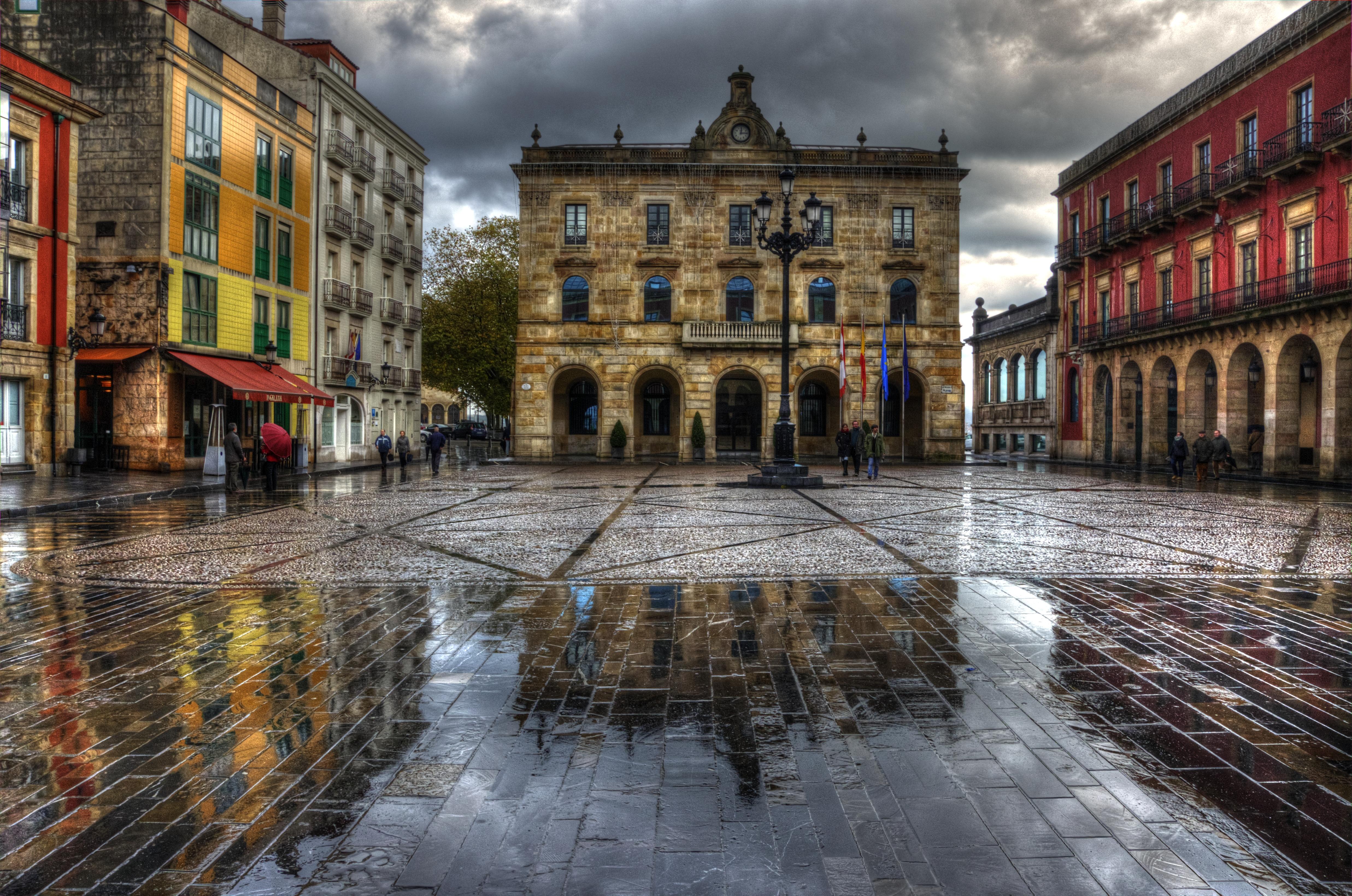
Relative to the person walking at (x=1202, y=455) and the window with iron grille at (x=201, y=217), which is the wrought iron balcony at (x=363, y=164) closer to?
the window with iron grille at (x=201, y=217)

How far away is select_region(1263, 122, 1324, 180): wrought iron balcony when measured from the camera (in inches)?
904

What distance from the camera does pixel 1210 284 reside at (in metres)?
28.6

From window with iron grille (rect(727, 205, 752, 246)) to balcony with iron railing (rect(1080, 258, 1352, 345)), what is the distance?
1541cm

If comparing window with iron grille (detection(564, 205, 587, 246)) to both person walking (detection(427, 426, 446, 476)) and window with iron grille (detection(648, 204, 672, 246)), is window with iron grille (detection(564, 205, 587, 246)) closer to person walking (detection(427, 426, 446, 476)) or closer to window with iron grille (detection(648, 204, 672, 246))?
window with iron grille (detection(648, 204, 672, 246))

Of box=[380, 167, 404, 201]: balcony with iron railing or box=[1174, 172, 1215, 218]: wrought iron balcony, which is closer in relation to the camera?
box=[1174, 172, 1215, 218]: wrought iron balcony

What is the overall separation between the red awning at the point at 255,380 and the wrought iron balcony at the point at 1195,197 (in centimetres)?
2955

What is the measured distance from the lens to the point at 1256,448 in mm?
28328

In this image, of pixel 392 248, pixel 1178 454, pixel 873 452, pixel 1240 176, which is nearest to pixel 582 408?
pixel 392 248

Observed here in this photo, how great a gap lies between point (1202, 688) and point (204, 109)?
2922cm

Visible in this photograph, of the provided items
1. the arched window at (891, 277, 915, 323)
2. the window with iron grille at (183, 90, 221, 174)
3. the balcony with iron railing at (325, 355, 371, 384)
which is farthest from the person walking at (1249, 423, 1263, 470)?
the window with iron grille at (183, 90, 221, 174)

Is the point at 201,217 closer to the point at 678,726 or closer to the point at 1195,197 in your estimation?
the point at 678,726

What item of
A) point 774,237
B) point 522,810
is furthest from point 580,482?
point 522,810

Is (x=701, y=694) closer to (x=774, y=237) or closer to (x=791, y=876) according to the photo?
(x=791, y=876)

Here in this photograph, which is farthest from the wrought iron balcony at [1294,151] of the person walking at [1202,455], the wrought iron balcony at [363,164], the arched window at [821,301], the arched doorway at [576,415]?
the wrought iron balcony at [363,164]
